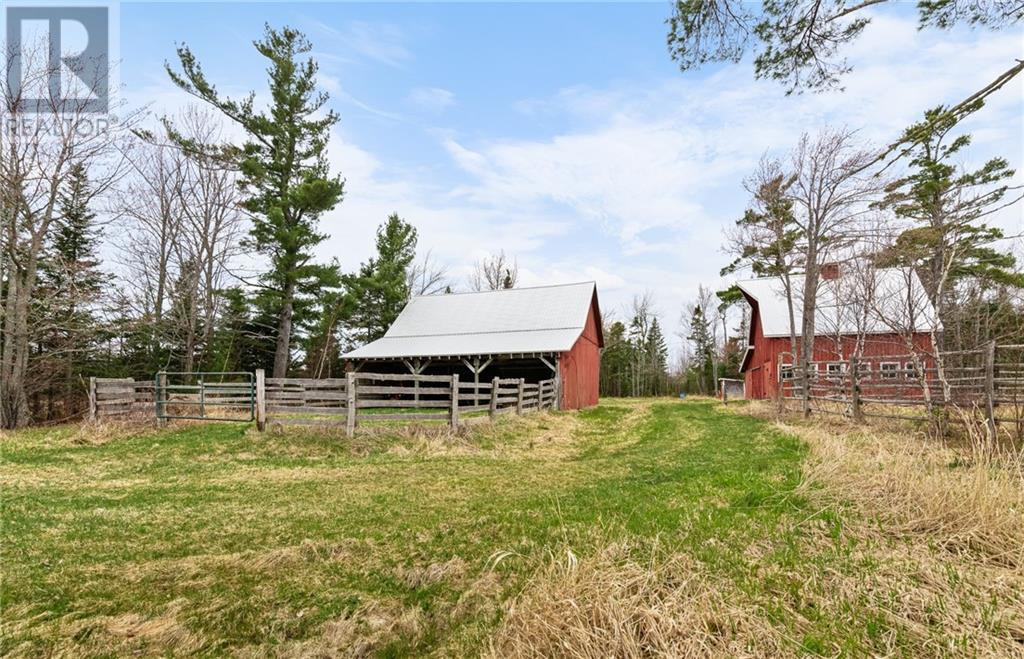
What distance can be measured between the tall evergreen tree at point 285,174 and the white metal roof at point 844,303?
20618 millimetres

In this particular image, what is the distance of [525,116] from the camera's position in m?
13.2

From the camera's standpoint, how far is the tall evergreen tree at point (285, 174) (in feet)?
66.8

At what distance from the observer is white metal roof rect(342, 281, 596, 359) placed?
20175mm

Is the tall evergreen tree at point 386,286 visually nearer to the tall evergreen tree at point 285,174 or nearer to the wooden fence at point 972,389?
the tall evergreen tree at point 285,174

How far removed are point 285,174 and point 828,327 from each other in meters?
25.0

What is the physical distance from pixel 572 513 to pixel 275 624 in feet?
8.68

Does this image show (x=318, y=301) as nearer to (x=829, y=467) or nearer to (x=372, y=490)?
(x=372, y=490)

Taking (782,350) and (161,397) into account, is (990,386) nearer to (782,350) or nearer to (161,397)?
(782,350)

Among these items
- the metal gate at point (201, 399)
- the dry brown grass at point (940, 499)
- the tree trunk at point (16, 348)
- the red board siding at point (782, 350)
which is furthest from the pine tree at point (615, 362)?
the dry brown grass at point (940, 499)

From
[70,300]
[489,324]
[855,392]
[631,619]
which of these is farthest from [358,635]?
[489,324]

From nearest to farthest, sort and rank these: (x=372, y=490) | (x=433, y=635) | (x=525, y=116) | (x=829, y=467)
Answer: (x=433, y=635)
(x=829, y=467)
(x=372, y=490)
(x=525, y=116)

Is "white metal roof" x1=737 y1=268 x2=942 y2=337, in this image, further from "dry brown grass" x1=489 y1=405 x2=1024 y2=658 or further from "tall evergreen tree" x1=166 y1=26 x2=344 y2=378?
"tall evergreen tree" x1=166 y1=26 x2=344 y2=378

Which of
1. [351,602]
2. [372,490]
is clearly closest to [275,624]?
[351,602]

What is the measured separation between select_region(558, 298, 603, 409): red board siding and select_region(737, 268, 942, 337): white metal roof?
8297mm
